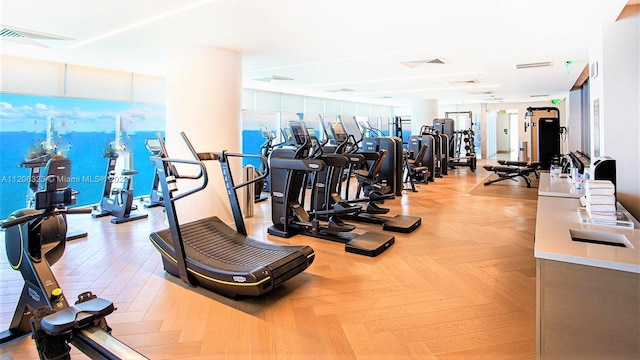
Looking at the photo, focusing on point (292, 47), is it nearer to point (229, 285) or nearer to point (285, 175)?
point (285, 175)

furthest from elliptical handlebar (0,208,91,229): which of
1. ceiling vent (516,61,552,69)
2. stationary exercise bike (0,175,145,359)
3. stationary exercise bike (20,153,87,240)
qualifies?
ceiling vent (516,61,552,69)

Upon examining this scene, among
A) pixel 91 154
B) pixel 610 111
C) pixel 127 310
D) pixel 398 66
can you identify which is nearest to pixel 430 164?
pixel 398 66

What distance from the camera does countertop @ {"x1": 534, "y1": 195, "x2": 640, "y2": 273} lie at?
161 centimetres

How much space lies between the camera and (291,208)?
4.96 meters

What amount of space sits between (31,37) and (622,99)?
6.62m

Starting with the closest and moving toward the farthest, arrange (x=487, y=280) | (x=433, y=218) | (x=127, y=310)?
(x=127, y=310)
(x=487, y=280)
(x=433, y=218)

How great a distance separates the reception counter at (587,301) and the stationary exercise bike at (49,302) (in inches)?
74.7

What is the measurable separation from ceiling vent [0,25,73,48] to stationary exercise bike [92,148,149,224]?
5.83 ft

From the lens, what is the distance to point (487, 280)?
343 cm

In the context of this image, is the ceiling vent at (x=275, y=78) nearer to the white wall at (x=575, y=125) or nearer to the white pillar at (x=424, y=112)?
the white pillar at (x=424, y=112)

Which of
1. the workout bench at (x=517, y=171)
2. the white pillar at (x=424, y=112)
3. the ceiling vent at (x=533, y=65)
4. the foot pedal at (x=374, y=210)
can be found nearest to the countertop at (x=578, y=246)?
the foot pedal at (x=374, y=210)

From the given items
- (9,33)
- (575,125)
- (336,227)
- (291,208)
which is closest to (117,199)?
(9,33)

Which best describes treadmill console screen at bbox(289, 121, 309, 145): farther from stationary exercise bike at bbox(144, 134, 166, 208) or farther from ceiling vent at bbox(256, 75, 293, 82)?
ceiling vent at bbox(256, 75, 293, 82)

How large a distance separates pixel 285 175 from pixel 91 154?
16.0ft
